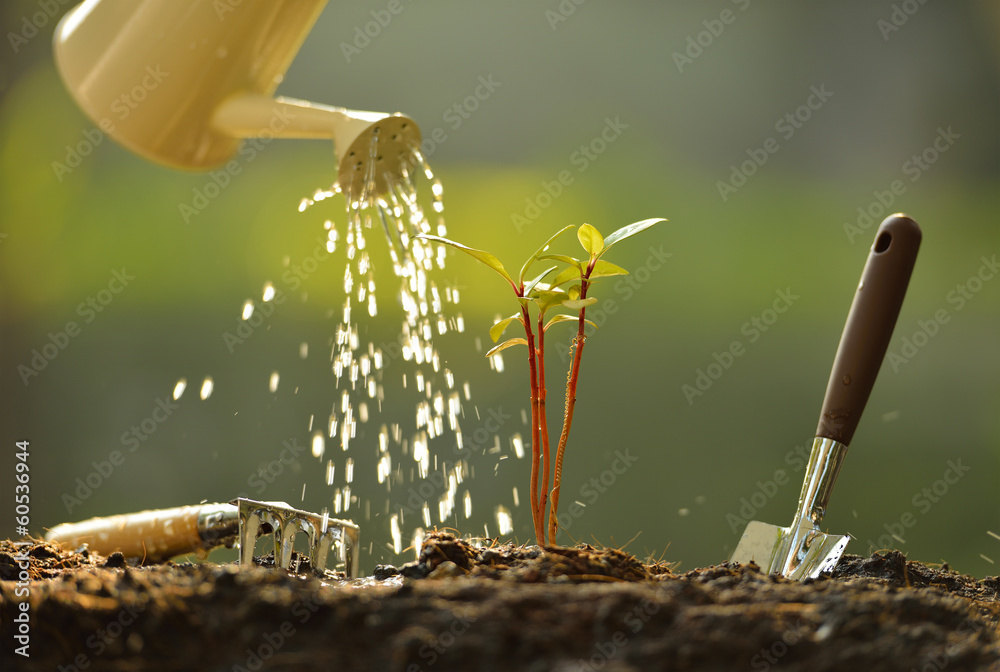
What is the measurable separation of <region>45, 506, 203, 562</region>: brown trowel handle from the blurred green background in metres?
1.29

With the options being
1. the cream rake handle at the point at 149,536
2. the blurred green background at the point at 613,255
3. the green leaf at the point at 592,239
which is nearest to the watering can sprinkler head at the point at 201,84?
the green leaf at the point at 592,239

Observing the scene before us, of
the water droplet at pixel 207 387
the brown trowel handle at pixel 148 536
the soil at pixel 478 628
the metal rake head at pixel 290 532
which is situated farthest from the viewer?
the water droplet at pixel 207 387

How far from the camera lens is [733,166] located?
2057 mm

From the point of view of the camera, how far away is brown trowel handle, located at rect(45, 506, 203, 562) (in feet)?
2.10

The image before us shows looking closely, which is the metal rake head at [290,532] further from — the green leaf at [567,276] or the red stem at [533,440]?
the green leaf at [567,276]

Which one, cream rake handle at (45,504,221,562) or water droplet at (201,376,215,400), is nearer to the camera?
cream rake handle at (45,504,221,562)

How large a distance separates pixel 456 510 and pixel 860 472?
3.31ft

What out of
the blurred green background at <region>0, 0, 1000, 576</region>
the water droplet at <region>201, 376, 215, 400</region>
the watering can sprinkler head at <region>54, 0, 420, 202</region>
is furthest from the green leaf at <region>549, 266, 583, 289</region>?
the water droplet at <region>201, 376, 215, 400</region>

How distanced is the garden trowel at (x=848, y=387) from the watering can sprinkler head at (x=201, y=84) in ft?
1.27

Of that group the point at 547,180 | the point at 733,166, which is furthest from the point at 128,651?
the point at 733,166

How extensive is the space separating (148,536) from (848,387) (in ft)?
1.91

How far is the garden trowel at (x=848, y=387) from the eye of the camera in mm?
597

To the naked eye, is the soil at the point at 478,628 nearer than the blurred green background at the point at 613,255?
Yes

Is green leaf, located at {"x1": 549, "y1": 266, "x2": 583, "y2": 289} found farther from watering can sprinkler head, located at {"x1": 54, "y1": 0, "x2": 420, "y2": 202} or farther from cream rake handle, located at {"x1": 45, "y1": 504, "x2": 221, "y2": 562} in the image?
cream rake handle, located at {"x1": 45, "y1": 504, "x2": 221, "y2": 562}
